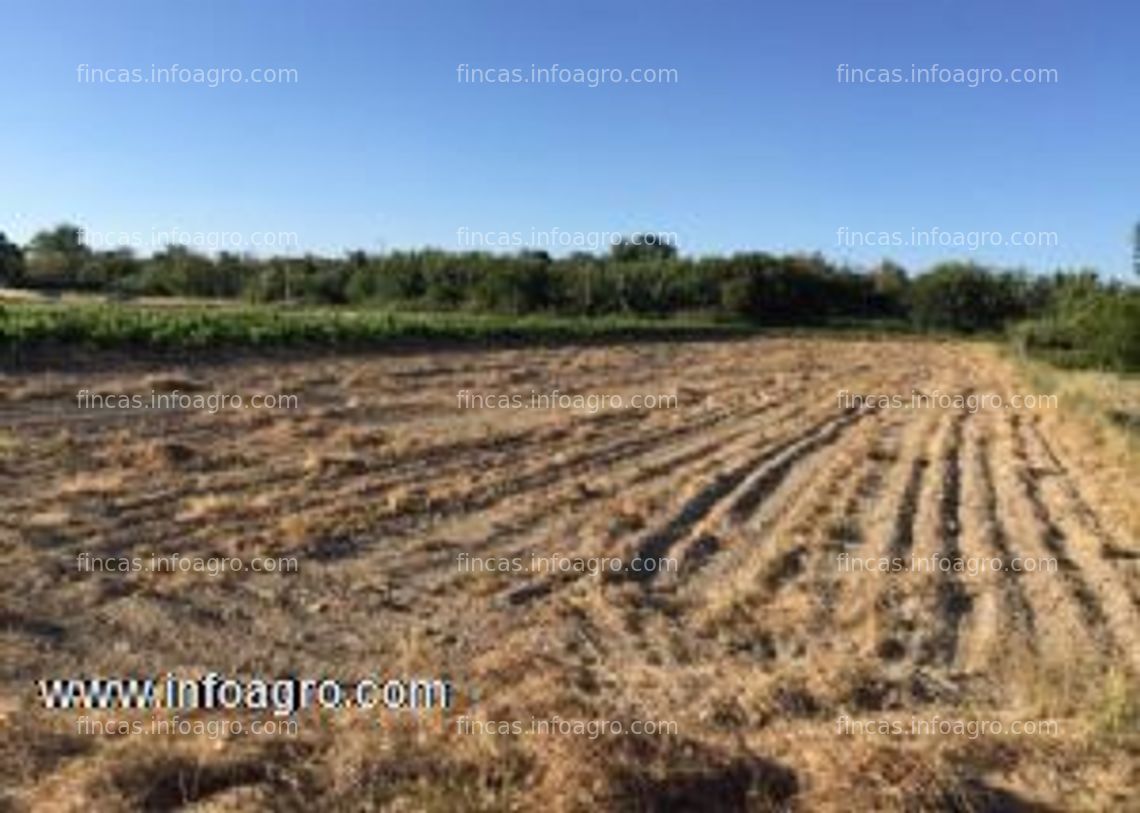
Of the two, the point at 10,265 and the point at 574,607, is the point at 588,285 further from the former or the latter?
the point at 574,607

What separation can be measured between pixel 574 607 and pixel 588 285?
74691mm

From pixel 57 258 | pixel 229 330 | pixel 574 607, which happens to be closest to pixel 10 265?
pixel 57 258

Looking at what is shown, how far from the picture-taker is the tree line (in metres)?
85.8

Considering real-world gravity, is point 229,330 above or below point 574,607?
above

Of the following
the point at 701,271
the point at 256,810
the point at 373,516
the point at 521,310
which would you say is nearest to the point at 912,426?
the point at 373,516

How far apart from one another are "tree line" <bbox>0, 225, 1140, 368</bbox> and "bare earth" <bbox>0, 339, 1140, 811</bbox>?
59081 millimetres

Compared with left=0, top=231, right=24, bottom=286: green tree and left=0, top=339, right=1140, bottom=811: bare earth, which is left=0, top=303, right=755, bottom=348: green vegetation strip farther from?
left=0, top=231, right=24, bottom=286: green tree

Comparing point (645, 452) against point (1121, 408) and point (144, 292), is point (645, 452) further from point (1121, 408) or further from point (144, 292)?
point (144, 292)

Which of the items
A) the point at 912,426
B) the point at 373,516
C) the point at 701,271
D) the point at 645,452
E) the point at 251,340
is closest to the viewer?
the point at 373,516

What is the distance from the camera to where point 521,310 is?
82.1 meters

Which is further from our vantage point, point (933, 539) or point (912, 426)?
point (912, 426)

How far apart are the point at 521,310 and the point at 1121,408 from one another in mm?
53441

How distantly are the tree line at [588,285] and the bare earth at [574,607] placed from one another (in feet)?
194

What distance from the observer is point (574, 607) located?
1154 centimetres
